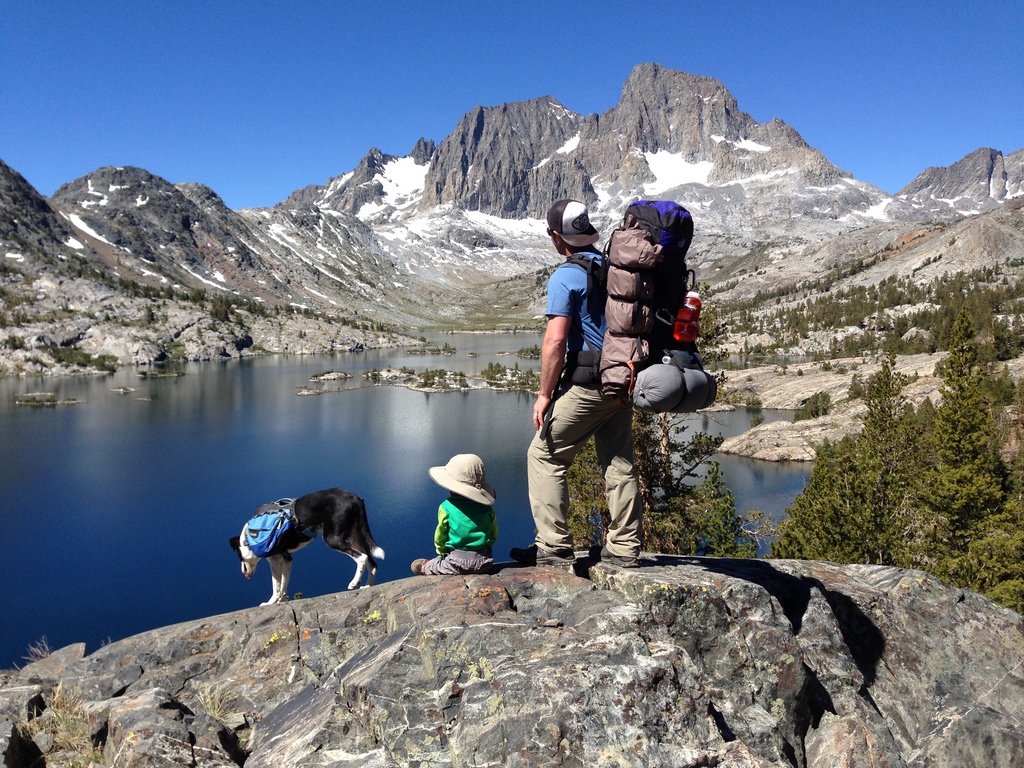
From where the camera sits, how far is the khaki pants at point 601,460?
262 inches

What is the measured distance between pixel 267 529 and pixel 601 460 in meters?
5.08

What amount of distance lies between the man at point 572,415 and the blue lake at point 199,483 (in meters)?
10.6

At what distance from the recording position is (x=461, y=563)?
7.26m

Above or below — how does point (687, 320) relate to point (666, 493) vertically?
above

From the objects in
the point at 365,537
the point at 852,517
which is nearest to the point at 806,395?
the point at 852,517

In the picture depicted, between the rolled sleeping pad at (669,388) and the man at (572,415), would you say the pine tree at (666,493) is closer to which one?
the man at (572,415)

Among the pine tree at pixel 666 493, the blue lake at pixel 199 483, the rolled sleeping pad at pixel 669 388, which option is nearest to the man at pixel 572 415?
the rolled sleeping pad at pixel 669 388

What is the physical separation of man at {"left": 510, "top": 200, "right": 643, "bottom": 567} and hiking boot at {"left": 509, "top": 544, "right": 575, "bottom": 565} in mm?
12

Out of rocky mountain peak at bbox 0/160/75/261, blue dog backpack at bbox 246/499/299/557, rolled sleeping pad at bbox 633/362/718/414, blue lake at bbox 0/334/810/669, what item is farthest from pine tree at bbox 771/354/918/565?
rocky mountain peak at bbox 0/160/75/261

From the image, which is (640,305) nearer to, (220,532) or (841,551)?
(841,551)

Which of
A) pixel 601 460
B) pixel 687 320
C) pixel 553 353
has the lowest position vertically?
pixel 601 460

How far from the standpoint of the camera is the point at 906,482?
31297mm

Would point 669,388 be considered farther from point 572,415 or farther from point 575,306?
point 575,306

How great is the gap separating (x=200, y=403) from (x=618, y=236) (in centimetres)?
9322
